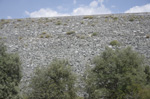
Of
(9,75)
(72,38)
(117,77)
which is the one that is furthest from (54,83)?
(72,38)

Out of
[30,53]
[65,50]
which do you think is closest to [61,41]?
[65,50]

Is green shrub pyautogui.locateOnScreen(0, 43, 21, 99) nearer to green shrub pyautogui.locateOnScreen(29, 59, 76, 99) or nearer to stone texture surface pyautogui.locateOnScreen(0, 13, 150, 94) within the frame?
green shrub pyautogui.locateOnScreen(29, 59, 76, 99)

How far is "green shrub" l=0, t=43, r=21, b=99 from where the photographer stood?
1281 centimetres

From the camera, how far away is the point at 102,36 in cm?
2317

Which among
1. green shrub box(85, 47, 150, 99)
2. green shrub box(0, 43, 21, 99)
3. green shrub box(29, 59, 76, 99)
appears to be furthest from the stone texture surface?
green shrub box(85, 47, 150, 99)

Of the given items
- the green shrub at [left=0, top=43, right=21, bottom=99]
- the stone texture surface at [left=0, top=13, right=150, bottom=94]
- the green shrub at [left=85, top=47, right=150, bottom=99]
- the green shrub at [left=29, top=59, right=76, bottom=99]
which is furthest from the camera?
the stone texture surface at [left=0, top=13, right=150, bottom=94]

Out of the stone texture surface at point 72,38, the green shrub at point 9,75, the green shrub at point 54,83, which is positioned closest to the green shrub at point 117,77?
the green shrub at point 54,83

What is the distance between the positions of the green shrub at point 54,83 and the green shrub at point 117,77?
1609 mm

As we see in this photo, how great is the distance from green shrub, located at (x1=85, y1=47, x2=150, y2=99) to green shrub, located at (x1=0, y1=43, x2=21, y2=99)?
6.05 metres

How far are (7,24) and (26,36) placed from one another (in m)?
8.92

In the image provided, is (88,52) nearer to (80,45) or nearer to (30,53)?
(80,45)

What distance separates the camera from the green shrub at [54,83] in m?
12.9

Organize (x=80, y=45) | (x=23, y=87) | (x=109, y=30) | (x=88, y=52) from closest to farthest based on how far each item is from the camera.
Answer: (x=23, y=87) → (x=88, y=52) → (x=80, y=45) → (x=109, y=30)

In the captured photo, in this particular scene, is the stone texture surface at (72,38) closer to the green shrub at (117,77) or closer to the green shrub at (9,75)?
the green shrub at (9,75)
